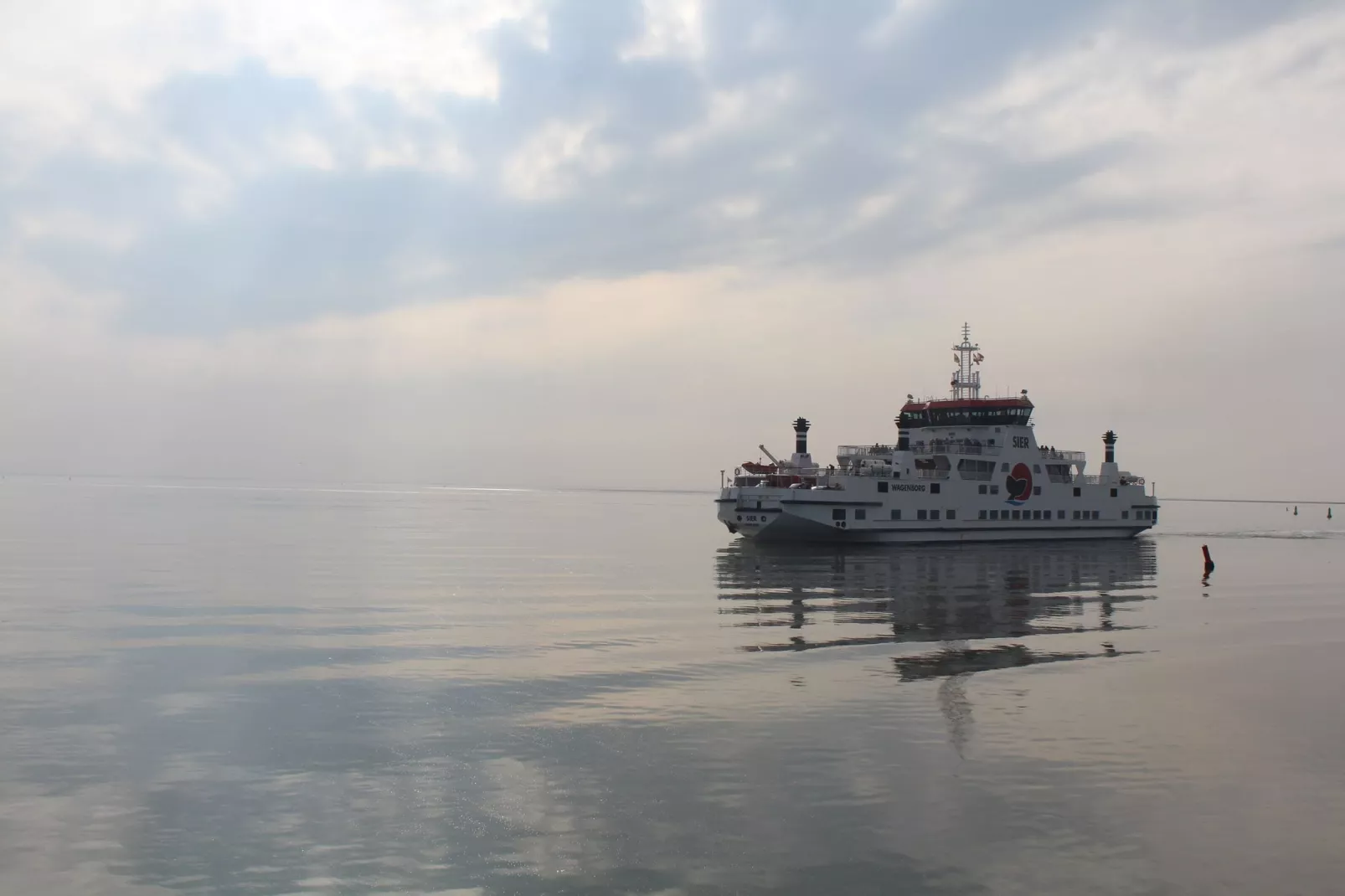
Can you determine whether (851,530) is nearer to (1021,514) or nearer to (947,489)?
(947,489)

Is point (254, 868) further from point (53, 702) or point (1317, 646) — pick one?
point (1317, 646)

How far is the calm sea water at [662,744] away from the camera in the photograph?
13.3 meters

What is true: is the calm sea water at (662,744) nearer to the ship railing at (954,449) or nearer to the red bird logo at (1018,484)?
the ship railing at (954,449)

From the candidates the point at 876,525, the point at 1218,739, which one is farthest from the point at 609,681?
the point at 876,525

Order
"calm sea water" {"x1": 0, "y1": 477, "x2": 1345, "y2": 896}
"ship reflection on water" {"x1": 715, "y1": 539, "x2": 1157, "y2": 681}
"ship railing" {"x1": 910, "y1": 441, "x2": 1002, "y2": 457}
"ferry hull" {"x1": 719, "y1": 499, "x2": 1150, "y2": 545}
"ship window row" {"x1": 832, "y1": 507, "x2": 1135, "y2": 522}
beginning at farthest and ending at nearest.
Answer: "ship railing" {"x1": 910, "y1": 441, "x2": 1002, "y2": 457} < "ship window row" {"x1": 832, "y1": 507, "x2": 1135, "y2": 522} < "ferry hull" {"x1": 719, "y1": 499, "x2": 1150, "y2": 545} < "ship reflection on water" {"x1": 715, "y1": 539, "x2": 1157, "y2": 681} < "calm sea water" {"x1": 0, "y1": 477, "x2": 1345, "y2": 896}

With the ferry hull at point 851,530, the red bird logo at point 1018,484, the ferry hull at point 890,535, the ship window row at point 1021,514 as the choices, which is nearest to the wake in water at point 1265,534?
the ship window row at point 1021,514

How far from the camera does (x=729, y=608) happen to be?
40.4 meters

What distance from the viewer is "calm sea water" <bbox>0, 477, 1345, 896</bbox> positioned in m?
13.3

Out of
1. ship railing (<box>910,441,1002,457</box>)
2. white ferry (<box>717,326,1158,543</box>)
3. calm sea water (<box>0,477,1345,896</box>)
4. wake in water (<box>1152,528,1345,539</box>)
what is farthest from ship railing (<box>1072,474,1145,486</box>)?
calm sea water (<box>0,477,1345,896</box>)

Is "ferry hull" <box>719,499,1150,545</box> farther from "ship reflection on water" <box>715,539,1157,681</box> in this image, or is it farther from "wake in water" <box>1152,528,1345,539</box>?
"wake in water" <box>1152,528,1345,539</box>

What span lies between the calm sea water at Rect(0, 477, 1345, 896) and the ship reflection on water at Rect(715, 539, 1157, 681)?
310 millimetres

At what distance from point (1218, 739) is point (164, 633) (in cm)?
3018

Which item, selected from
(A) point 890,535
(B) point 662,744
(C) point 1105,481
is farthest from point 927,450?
(B) point 662,744

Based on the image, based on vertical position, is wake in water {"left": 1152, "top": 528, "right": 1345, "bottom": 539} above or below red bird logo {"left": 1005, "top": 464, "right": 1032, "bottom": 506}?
below
